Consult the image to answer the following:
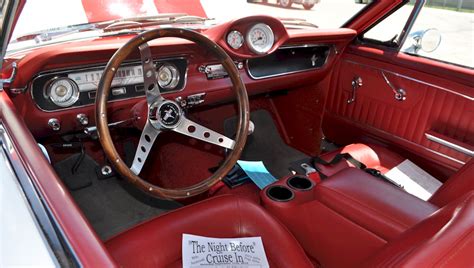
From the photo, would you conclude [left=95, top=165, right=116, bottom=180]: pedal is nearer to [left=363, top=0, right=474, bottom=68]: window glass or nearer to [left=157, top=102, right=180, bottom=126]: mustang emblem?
[left=157, top=102, right=180, bottom=126]: mustang emblem

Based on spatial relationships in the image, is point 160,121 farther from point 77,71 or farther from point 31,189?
point 31,189

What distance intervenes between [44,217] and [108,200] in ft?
5.22

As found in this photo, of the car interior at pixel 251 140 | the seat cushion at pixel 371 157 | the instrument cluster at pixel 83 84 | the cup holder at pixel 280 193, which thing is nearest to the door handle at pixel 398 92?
the car interior at pixel 251 140

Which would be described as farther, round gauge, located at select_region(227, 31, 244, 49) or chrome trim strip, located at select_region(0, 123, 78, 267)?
round gauge, located at select_region(227, 31, 244, 49)

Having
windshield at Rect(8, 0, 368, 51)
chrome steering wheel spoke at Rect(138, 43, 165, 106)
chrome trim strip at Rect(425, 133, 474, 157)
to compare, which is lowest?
chrome trim strip at Rect(425, 133, 474, 157)

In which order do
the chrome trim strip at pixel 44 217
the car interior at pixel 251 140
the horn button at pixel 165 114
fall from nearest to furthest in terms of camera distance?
the chrome trim strip at pixel 44 217
the car interior at pixel 251 140
the horn button at pixel 165 114

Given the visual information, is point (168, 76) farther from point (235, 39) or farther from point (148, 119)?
point (148, 119)

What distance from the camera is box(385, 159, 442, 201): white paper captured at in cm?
216

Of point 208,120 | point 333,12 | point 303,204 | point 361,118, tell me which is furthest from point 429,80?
point 208,120

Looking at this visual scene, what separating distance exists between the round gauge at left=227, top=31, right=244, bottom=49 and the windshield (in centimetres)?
10

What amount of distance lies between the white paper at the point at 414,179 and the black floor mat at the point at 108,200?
4.23 ft

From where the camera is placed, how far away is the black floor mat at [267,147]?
287cm

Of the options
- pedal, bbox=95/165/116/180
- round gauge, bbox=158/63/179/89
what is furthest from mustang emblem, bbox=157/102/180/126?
pedal, bbox=95/165/116/180

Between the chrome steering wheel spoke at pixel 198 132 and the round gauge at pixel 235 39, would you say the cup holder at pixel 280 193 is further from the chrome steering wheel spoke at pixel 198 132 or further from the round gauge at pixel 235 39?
the round gauge at pixel 235 39
